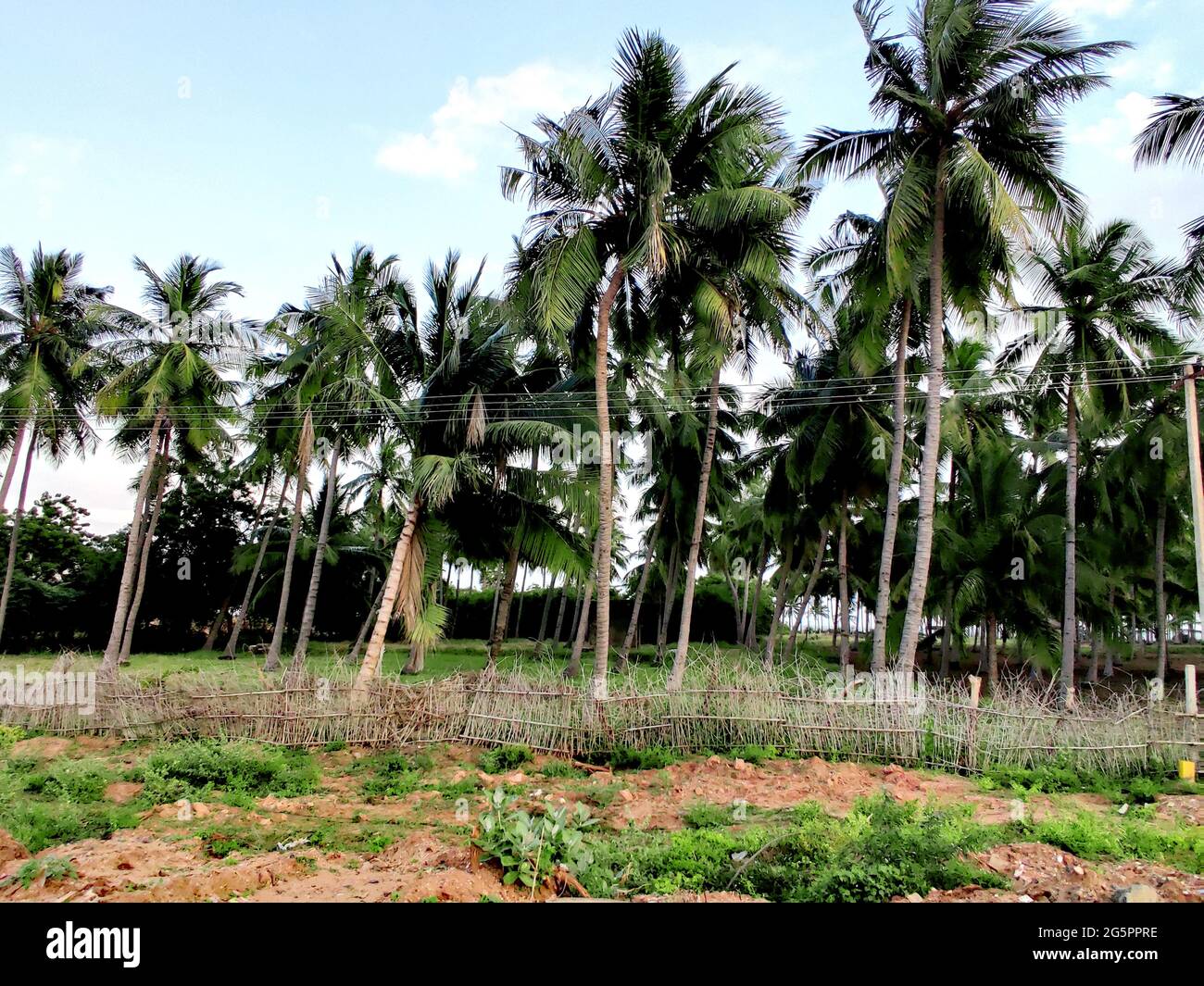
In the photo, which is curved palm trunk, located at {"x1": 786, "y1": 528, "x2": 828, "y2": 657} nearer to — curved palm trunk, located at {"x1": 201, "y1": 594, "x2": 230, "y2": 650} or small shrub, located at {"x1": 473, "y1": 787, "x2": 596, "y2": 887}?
small shrub, located at {"x1": 473, "y1": 787, "x2": 596, "y2": 887}

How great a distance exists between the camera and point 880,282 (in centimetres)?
1557

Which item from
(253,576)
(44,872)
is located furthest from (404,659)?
(44,872)

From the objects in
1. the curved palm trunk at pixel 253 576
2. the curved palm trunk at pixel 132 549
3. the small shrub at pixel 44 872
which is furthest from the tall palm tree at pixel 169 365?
the small shrub at pixel 44 872

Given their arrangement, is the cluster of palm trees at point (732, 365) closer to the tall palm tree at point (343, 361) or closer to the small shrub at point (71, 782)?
the tall palm tree at point (343, 361)

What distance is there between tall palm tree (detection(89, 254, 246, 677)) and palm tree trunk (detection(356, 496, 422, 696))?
9.30m

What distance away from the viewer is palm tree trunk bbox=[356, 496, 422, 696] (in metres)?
14.3

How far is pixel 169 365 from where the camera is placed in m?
20.7

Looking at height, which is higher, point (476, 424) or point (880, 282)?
point (880, 282)

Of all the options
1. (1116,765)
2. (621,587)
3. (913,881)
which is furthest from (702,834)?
(621,587)

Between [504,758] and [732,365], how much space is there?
9.61 m

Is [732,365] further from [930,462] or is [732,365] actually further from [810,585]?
[810,585]

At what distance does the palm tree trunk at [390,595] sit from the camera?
561 inches

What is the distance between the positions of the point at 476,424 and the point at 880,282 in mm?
8428
